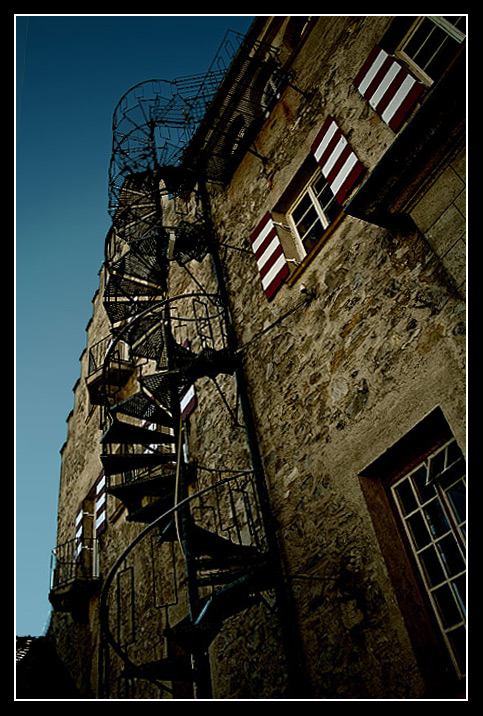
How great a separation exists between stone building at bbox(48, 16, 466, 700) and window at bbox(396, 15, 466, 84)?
22 millimetres

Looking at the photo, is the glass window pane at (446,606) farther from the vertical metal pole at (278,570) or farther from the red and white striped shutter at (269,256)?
the red and white striped shutter at (269,256)

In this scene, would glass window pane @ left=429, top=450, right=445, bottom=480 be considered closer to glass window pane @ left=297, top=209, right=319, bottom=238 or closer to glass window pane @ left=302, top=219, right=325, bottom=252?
glass window pane @ left=302, top=219, right=325, bottom=252

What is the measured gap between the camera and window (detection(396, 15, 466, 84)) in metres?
5.23

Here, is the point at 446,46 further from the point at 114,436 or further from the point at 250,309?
the point at 114,436

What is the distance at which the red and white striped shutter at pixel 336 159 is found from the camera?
5902mm

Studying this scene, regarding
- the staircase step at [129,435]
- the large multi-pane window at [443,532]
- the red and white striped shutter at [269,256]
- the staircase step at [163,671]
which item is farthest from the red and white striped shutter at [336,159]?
the staircase step at [163,671]

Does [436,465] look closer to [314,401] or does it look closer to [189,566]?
[314,401]

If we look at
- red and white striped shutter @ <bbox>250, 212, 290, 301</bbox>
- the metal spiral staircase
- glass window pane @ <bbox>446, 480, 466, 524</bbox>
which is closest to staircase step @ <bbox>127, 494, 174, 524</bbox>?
the metal spiral staircase

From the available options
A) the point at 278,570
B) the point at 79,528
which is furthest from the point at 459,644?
the point at 79,528

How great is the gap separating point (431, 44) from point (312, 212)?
7.59ft

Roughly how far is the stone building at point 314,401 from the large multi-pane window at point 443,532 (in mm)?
15

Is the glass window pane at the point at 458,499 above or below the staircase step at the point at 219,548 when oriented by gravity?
below

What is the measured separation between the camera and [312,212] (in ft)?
23.5
